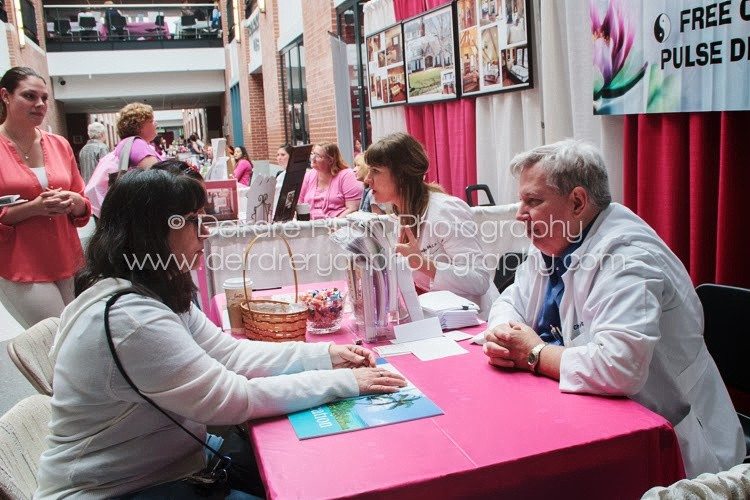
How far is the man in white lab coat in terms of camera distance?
1.54 meters

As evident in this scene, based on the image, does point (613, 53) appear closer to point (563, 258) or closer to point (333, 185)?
point (563, 258)

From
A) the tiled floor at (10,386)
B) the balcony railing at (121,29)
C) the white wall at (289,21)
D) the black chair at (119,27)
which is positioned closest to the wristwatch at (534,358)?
the tiled floor at (10,386)

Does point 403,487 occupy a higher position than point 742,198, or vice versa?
point 742,198

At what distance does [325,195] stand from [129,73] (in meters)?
14.9

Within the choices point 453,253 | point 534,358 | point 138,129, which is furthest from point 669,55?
point 138,129

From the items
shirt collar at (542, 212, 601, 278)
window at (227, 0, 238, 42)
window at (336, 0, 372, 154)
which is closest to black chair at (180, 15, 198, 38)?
window at (227, 0, 238, 42)

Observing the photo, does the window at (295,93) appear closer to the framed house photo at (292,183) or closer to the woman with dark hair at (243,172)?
the woman with dark hair at (243,172)

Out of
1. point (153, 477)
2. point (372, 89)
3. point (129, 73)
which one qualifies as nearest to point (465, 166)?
point (372, 89)

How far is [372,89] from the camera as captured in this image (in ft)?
21.8

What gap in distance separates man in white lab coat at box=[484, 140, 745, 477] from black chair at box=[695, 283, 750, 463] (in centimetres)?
33

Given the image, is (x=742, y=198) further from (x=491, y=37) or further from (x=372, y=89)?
(x=372, y=89)

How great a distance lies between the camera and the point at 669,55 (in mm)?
2578

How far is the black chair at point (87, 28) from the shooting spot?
17.9 m

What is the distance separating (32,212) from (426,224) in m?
1.61
